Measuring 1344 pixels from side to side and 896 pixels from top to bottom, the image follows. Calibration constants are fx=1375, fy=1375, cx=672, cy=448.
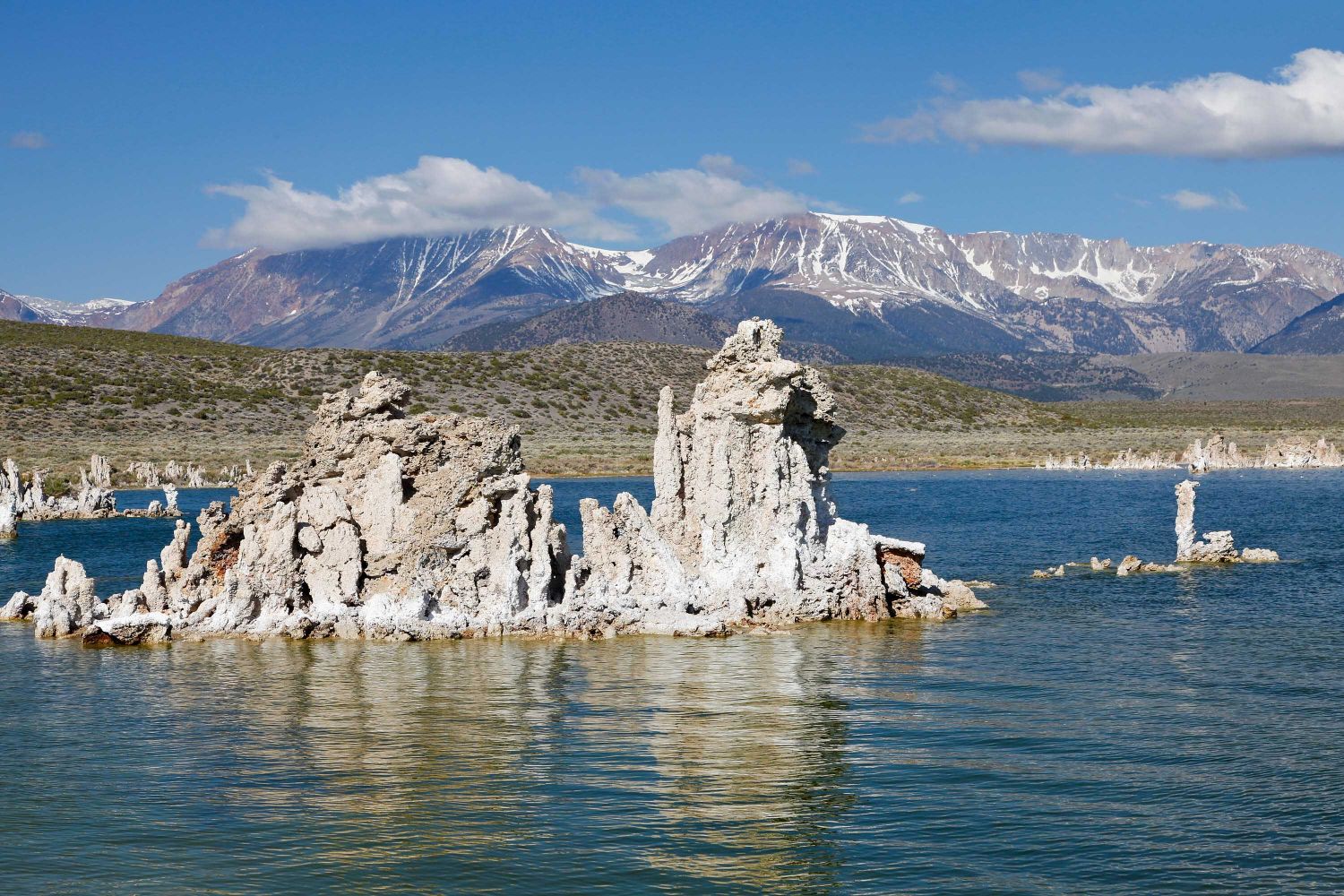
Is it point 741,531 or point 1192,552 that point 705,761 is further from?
point 1192,552

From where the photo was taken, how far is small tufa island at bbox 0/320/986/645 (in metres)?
31.3

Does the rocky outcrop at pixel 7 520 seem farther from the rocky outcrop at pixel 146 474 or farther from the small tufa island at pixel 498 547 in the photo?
the small tufa island at pixel 498 547

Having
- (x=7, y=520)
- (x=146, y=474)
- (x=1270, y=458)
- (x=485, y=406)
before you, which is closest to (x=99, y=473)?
(x=146, y=474)

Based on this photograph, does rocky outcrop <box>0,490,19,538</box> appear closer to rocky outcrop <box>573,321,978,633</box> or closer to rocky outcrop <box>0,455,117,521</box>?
rocky outcrop <box>0,455,117,521</box>

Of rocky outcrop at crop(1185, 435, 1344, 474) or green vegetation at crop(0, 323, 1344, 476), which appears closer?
green vegetation at crop(0, 323, 1344, 476)

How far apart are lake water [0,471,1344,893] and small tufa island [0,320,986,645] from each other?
3.72 ft

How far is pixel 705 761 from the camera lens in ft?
Answer: 68.1

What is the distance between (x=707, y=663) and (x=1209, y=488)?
6402 cm

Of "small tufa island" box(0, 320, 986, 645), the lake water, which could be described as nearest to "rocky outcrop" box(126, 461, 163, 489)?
"small tufa island" box(0, 320, 986, 645)

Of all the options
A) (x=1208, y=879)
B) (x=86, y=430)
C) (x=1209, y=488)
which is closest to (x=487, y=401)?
(x=86, y=430)

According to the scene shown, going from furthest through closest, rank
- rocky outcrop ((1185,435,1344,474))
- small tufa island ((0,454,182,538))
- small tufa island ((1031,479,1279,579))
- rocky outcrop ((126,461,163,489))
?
rocky outcrop ((1185,435,1344,474)) < rocky outcrop ((126,461,163,489)) < small tufa island ((0,454,182,538)) < small tufa island ((1031,479,1279,579))

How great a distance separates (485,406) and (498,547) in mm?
105096

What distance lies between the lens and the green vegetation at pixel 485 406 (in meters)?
109

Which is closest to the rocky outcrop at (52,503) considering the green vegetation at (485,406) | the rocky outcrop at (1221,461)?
the green vegetation at (485,406)
